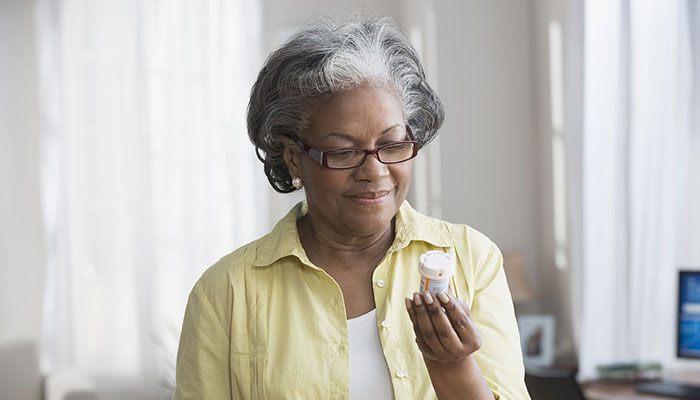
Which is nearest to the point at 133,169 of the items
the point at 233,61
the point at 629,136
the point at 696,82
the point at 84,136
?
the point at 84,136

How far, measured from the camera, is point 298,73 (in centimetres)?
137

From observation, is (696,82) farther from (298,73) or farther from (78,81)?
(78,81)

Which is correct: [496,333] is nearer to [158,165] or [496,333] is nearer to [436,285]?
[436,285]

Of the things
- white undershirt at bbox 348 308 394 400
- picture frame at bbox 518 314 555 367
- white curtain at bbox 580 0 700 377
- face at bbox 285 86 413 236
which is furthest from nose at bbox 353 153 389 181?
picture frame at bbox 518 314 555 367

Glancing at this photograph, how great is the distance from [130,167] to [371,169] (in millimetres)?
3635

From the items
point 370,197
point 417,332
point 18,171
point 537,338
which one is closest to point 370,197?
point 370,197

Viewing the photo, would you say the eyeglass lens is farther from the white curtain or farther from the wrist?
the white curtain

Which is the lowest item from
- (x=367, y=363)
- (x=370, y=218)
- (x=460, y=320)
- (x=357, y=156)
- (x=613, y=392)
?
(x=613, y=392)

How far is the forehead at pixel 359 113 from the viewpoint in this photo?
1.31 meters

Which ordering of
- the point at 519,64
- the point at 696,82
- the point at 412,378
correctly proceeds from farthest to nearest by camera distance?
the point at 519,64
the point at 696,82
the point at 412,378

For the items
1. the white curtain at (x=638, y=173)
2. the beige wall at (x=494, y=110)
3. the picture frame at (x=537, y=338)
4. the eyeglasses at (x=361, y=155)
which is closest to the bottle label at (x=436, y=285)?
the eyeglasses at (x=361, y=155)

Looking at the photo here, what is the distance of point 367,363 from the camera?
1.35 m

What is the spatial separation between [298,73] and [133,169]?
11.5 feet

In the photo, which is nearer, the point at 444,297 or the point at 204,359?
the point at 444,297
